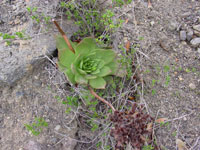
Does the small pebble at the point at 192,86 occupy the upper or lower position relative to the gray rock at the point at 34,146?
upper

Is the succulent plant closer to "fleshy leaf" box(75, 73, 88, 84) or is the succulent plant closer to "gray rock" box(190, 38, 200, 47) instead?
"fleshy leaf" box(75, 73, 88, 84)

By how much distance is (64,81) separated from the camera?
7.39ft

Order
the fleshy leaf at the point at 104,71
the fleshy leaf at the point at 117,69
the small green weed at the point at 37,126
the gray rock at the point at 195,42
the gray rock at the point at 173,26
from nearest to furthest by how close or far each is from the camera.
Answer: the small green weed at the point at 37,126 < the fleshy leaf at the point at 104,71 < the fleshy leaf at the point at 117,69 < the gray rock at the point at 195,42 < the gray rock at the point at 173,26

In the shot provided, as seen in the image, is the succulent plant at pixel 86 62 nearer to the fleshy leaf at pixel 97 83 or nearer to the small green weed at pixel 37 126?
the fleshy leaf at pixel 97 83

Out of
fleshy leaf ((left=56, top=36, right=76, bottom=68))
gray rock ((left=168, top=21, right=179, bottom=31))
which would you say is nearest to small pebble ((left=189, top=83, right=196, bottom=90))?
gray rock ((left=168, top=21, right=179, bottom=31))

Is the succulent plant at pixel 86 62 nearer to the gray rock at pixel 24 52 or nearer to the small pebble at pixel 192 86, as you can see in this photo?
the gray rock at pixel 24 52

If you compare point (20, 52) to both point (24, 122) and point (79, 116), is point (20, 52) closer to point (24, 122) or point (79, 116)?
point (24, 122)

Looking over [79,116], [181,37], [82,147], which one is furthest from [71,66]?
[181,37]

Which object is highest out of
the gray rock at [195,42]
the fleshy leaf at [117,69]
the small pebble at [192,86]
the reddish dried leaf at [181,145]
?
the gray rock at [195,42]

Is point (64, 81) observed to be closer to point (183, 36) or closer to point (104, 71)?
point (104, 71)

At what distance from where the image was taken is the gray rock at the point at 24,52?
2.13 metres

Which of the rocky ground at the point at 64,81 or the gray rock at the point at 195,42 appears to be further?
the gray rock at the point at 195,42

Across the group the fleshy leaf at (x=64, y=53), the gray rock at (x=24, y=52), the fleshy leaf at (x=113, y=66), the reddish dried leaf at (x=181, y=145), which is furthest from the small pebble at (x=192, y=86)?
the gray rock at (x=24, y=52)

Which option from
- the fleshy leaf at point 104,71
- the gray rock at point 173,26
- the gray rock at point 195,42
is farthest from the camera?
the gray rock at point 173,26
